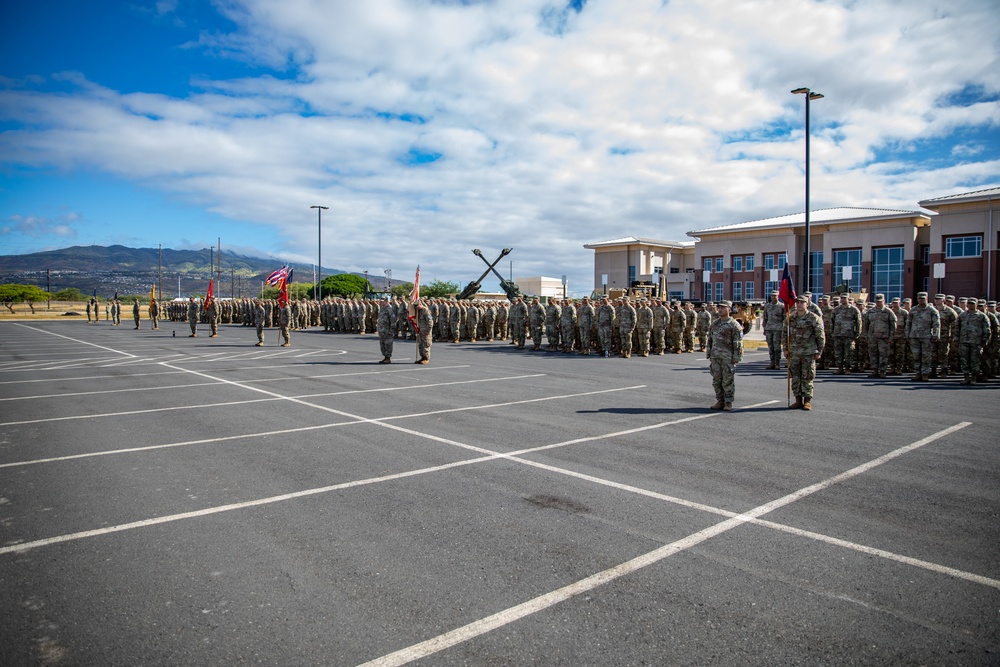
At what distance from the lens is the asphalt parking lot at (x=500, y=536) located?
133 inches

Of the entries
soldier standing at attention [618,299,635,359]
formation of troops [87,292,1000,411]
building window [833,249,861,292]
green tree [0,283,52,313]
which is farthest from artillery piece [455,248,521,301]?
green tree [0,283,52,313]

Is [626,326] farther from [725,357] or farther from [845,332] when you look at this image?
[725,357]

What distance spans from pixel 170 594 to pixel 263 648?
99cm

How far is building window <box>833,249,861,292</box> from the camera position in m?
54.4

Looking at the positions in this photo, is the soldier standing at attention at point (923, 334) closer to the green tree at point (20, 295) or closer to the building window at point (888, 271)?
the building window at point (888, 271)

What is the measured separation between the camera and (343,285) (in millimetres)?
94250

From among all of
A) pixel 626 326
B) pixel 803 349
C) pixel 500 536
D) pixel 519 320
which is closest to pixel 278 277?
pixel 519 320

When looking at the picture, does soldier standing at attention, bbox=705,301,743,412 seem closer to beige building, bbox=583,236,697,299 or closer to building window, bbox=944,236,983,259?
building window, bbox=944,236,983,259

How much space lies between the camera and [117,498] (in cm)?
576

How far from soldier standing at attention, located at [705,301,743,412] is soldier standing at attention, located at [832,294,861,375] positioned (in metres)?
6.86

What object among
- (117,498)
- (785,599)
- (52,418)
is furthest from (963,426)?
(52,418)

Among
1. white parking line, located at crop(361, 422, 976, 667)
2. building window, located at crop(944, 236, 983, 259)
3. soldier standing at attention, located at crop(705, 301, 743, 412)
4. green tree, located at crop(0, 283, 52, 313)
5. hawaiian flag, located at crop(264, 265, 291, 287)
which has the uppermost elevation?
building window, located at crop(944, 236, 983, 259)

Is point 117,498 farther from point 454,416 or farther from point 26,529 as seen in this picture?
point 454,416

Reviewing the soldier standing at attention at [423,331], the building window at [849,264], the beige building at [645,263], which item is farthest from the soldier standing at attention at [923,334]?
the beige building at [645,263]
